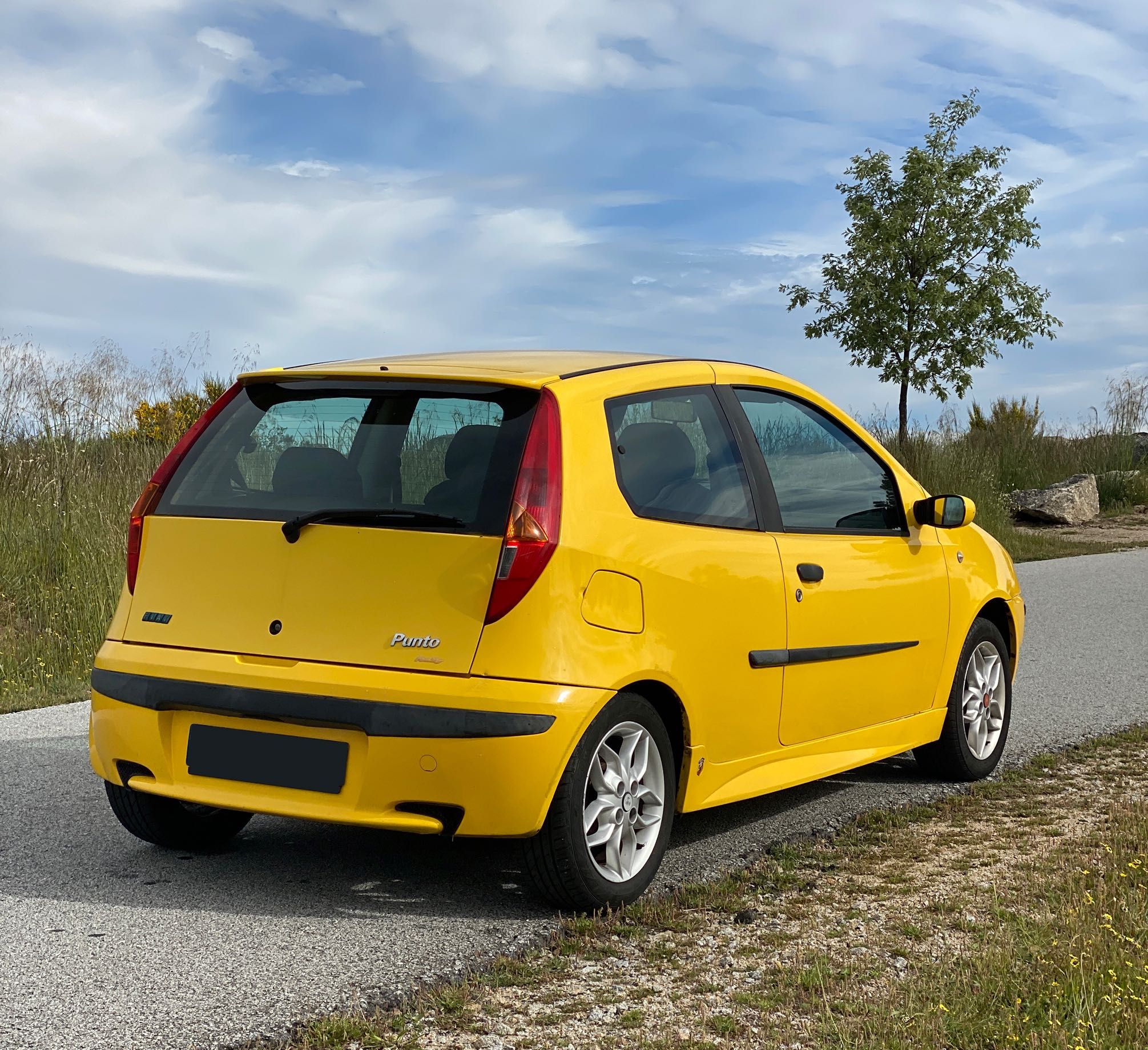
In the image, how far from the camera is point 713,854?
5242mm

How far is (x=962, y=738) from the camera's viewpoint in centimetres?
632

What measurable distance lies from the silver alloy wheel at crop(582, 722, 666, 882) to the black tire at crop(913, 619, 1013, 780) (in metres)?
2.17

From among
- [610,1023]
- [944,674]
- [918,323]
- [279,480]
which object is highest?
[918,323]

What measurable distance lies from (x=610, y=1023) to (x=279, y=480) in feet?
6.89

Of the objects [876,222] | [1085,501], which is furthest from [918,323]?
[1085,501]

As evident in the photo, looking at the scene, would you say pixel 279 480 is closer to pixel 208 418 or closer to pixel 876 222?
pixel 208 418

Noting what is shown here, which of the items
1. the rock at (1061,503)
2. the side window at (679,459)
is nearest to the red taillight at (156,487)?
the side window at (679,459)

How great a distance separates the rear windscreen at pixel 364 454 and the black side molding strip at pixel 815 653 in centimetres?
122

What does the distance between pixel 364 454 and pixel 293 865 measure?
154cm

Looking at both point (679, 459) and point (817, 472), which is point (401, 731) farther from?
point (817, 472)

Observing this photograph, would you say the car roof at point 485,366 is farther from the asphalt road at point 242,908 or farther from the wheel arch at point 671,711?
the asphalt road at point 242,908

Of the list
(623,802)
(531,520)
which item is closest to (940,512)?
(623,802)

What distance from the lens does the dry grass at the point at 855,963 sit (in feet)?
11.4

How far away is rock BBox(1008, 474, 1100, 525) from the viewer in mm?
24703
